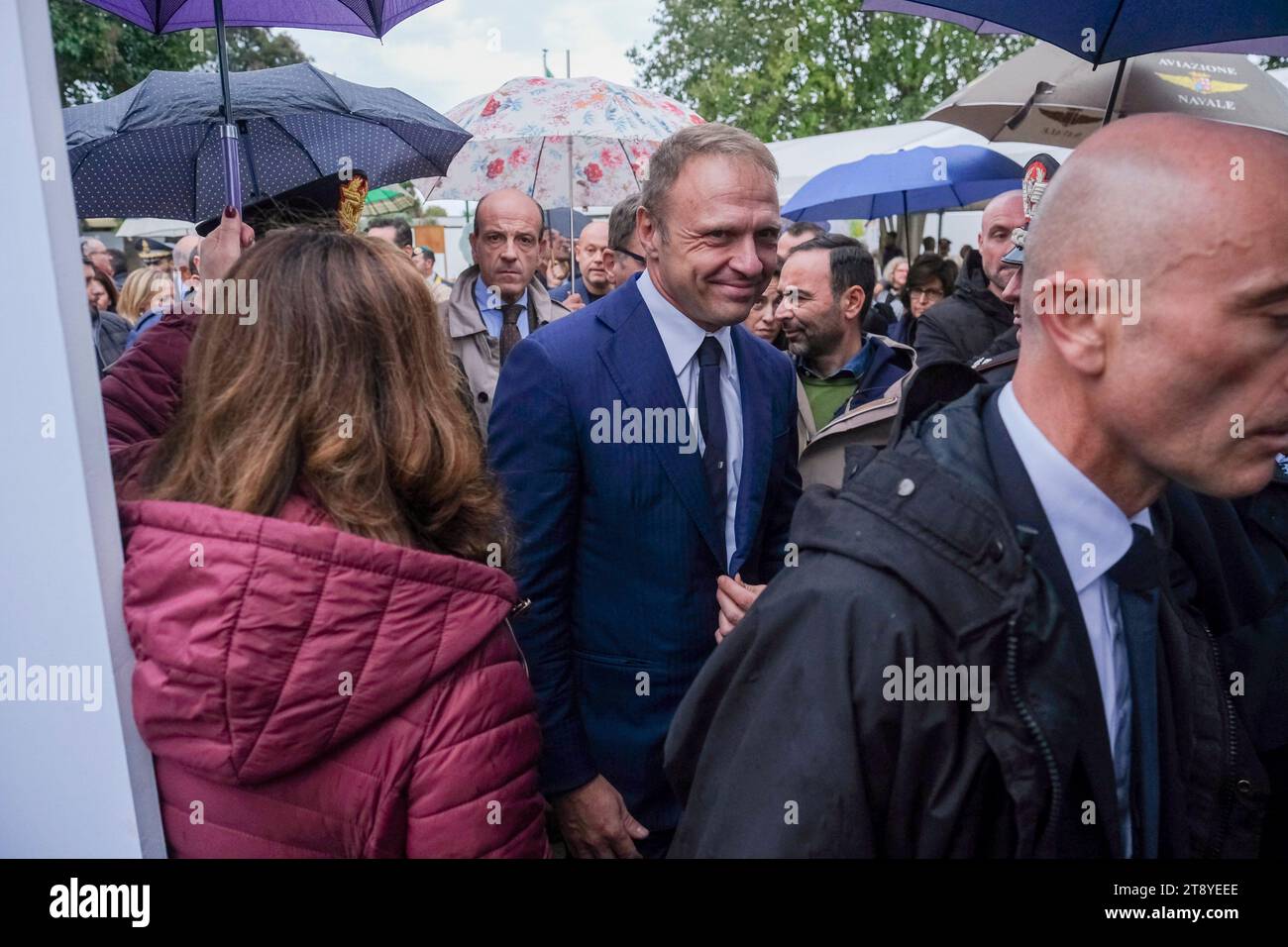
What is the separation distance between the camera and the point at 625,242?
4.96 metres

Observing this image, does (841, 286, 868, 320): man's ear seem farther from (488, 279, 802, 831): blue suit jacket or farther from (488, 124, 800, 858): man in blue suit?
(488, 279, 802, 831): blue suit jacket

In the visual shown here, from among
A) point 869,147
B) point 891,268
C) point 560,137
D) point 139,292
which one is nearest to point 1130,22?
point 560,137

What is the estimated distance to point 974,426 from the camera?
1.29 meters

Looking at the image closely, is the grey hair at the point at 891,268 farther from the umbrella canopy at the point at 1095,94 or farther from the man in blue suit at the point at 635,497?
the man in blue suit at the point at 635,497

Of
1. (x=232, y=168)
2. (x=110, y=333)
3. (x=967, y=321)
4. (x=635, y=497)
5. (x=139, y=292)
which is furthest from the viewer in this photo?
(x=139, y=292)

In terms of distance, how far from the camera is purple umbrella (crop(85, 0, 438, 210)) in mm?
3561

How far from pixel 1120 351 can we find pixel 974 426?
188 millimetres

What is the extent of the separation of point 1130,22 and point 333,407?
2615mm

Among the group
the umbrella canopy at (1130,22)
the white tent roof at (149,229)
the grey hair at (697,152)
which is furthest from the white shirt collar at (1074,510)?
the white tent roof at (149,229)

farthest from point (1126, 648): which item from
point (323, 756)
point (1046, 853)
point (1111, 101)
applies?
point (1111, 101)

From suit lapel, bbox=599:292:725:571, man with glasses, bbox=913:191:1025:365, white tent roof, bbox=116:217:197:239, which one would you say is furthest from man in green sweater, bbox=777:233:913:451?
white tent roof, bbox=116:217:197:239

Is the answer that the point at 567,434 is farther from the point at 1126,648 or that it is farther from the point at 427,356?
the point at 1126,648

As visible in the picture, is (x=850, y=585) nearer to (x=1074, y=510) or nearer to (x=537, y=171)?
(x=1074, y=510)

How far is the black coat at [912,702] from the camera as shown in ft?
3.64
